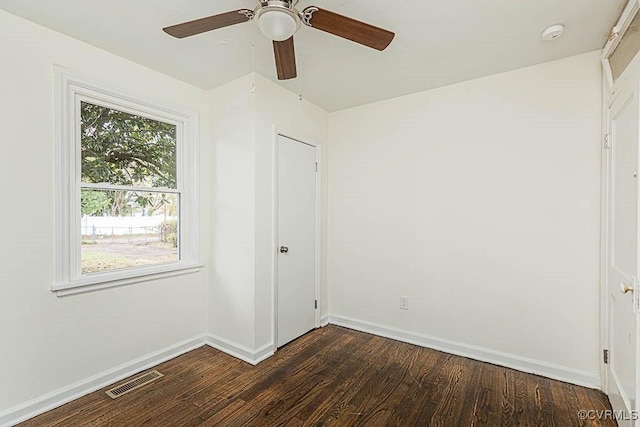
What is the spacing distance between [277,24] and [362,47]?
37.7 inches

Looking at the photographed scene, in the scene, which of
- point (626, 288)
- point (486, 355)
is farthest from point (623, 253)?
point (486, 355)

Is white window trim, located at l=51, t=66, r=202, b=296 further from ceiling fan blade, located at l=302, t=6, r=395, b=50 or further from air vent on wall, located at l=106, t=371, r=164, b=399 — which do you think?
ceiling fan blade, located at l=302, t=6, r=395, b=50

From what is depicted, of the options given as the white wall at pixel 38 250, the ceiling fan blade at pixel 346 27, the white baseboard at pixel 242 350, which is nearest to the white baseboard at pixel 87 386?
the white wall at pixel 38 250

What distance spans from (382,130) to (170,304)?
2658mm

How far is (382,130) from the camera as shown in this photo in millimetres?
3295

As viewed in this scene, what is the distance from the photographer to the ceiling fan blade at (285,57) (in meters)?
1.69

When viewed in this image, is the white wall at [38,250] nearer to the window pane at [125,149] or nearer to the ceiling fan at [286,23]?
the window pane at [125,149]

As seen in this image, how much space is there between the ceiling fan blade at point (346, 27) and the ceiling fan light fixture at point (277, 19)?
7cm

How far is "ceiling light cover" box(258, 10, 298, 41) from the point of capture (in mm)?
1451

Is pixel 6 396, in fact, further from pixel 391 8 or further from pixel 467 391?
pixel 391 8

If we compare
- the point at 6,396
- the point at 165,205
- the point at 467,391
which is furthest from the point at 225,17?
the point at 467,391

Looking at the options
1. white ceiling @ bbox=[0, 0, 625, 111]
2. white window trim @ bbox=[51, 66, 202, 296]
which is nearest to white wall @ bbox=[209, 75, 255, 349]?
white ceiling @ bbox=[0, 0, 625, 111]

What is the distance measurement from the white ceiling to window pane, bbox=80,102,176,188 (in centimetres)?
49

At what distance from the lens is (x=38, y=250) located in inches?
80.4
